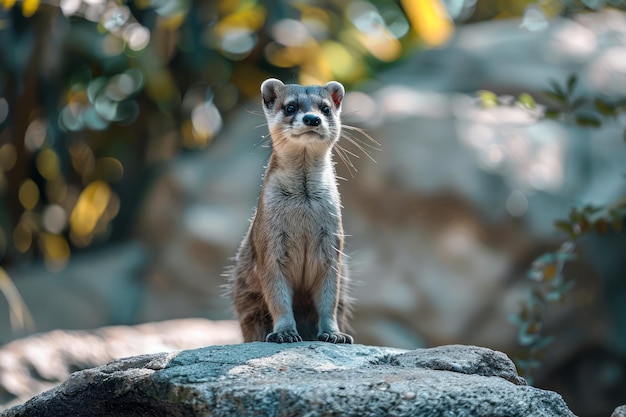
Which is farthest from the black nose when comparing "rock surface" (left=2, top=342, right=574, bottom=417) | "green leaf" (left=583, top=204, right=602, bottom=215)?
"green leaf" (left=583, top=204, right=602, bottom=215)

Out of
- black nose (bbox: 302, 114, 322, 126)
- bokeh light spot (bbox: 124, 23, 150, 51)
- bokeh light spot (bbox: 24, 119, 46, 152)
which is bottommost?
black nose (bbox: 302, 114, 322, 126)

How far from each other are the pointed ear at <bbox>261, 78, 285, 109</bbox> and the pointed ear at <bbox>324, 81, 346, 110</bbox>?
333 mm

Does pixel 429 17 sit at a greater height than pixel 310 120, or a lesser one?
greater

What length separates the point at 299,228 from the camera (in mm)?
6020

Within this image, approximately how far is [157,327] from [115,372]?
465 centimetres

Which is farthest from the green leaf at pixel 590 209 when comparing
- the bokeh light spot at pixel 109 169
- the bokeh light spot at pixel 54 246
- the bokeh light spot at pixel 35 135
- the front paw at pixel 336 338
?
the bokeh light spot at pixel 35 135

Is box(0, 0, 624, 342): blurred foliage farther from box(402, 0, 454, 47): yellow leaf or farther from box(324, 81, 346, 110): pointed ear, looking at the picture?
box(324, 81, 346, 110): pointed ear

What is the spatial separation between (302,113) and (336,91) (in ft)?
2.55

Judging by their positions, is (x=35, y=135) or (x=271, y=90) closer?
(x=271, y=90)

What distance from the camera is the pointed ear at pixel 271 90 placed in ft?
21.7

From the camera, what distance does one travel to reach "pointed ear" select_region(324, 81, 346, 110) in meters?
6.71

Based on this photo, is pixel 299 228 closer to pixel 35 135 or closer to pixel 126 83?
pixel 126 83

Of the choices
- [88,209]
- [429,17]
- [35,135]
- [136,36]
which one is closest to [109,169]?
[88,209]

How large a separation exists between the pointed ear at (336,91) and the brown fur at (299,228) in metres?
0.31
